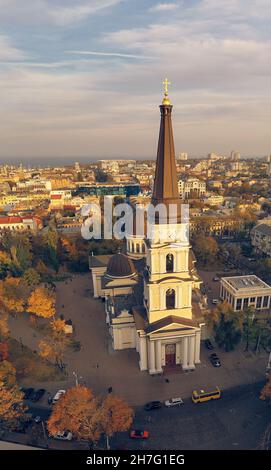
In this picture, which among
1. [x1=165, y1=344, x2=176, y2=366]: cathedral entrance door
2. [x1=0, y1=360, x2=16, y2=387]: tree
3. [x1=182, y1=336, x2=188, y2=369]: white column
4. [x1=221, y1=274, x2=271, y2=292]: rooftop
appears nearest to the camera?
[x1=0, y1=360, x2=16, y2=387]: tree

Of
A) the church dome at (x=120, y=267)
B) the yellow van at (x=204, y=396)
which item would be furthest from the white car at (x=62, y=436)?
the church dome at (x=120, y=267)

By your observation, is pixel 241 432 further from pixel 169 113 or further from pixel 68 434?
pixel 169 113

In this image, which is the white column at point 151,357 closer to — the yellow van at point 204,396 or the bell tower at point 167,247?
the bell tower at point 167,247

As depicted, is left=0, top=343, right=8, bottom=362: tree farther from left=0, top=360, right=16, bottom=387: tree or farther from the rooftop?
the rooftop

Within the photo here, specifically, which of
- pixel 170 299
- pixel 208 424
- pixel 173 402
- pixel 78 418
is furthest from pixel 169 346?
pixel 78 418

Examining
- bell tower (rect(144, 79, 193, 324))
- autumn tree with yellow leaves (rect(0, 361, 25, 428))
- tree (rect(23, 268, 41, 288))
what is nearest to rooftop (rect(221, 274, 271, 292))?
bell tower (rect(144, 79, 193, 324))
